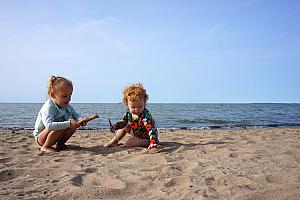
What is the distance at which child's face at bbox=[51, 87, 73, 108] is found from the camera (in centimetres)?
421

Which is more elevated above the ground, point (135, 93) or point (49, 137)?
point (135, 93)

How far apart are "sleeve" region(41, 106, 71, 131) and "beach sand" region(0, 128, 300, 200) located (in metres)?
0.41

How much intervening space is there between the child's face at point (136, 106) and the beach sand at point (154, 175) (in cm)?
77

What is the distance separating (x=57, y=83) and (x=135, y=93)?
3.99ft

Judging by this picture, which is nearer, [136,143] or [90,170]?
[90,170]

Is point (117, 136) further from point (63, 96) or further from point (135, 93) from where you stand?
point (63, 96)

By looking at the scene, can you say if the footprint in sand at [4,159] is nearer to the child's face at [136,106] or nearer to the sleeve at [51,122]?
the sleeve at [51,122]

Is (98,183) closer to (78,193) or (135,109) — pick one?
(78,193)

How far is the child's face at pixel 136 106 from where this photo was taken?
442cm

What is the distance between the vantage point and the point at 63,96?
423cm

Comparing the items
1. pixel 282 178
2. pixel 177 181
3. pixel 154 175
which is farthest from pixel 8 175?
pixel 282 178

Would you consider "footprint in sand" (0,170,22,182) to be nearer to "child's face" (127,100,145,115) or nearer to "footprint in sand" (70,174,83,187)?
"footprint in sand" (70,174,83,187)

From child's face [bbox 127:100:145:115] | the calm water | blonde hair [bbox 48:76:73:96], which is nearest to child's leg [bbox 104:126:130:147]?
child's face [bbox 127:100:145:115]

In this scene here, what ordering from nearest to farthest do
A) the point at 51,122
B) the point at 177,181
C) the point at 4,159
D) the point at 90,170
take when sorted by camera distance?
the point at 177,181, the point at 90,170, the point at 4,159, the point at 51,122
